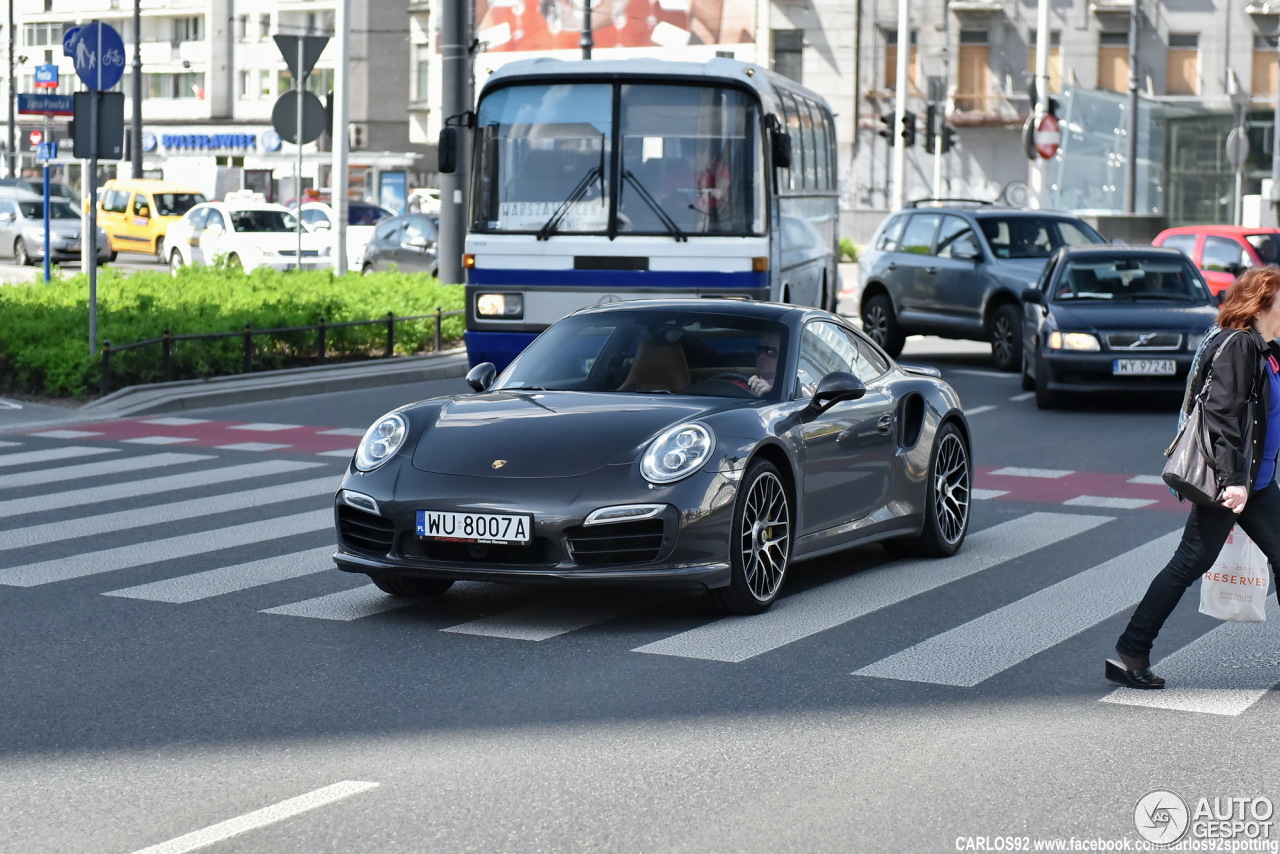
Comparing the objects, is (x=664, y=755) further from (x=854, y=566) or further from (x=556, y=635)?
(x=854, y=566)

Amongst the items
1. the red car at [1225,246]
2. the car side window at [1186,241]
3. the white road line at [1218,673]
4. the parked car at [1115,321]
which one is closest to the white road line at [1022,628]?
the white road line at [1218,673]

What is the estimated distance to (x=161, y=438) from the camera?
1543 cm

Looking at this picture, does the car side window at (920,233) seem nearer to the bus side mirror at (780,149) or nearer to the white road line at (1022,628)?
the bus side mirror at (780,149)

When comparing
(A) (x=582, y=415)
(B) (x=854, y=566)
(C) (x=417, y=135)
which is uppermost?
(C) (x=417, y=135)

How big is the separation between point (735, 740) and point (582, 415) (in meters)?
2.59

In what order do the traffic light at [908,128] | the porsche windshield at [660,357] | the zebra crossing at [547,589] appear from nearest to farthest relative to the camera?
the zebra crossing at [547,589] < the porsche windshield at [660,357] < the traffic light at [908,128]

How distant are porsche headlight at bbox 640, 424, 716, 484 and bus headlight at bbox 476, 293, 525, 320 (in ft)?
29.5

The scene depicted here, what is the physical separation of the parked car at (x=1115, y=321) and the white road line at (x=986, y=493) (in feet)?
17.4

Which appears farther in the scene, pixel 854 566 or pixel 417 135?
pixel 417 135

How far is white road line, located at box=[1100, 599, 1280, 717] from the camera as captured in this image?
22.4ft

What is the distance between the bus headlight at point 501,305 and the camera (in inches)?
676

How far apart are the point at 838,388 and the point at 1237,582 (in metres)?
2.30

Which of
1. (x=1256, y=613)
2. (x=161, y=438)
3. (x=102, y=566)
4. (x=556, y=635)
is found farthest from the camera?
(x=161, y=438)

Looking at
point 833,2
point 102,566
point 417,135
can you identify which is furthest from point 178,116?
point 102,566
